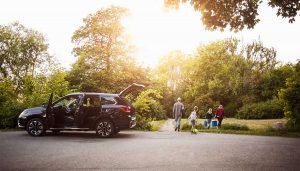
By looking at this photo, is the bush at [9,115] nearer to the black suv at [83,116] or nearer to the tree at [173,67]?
the black suv at [83,116]

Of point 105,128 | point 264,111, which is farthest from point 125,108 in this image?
point 264,111

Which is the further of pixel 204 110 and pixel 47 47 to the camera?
pixel 47 47

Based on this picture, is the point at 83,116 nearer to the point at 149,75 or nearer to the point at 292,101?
the point at 292,101

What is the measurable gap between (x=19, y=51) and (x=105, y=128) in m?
42.7

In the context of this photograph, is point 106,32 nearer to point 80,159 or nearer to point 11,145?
point 11,145

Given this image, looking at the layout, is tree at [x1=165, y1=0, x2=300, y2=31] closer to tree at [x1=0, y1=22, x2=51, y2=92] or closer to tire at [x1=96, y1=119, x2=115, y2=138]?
tire at [x1=96, y1=119, x2=115, y2=138]

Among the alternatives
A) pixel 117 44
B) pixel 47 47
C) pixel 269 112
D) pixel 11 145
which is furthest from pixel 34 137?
pixel 47 47

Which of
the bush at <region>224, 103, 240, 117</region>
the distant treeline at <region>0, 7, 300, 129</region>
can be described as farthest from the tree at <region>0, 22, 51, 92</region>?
the bush at <region>224, 103, 240, 117</region>

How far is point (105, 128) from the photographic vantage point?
13.9 metres

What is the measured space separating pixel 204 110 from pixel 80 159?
38888 millimetres

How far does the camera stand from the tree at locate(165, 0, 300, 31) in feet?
37.2

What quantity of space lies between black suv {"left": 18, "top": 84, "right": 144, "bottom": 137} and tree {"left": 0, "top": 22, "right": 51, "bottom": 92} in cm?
3777

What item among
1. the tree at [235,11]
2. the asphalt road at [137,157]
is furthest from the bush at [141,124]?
the tree at [235,11]

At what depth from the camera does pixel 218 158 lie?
29.5 feet
